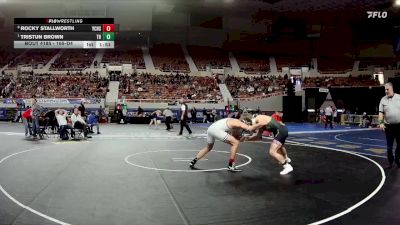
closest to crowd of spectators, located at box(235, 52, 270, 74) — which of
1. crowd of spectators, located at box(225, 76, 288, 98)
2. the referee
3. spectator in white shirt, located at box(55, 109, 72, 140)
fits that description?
crowd of spectators, located at box(225, 76, 288, 98)

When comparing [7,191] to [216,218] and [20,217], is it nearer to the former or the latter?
[20,217]

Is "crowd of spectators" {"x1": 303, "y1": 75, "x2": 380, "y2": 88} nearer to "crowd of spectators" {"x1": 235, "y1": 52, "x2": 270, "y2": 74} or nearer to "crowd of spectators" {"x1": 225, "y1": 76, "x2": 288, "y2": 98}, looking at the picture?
"crowd of spectators" {"x1": 225, "y1": 76, "x2": 288, "y2": 98}

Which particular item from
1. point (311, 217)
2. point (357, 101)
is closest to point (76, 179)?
point (311, 217)

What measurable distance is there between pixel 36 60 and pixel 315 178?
38381 millimetres

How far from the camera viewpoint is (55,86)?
3316cm

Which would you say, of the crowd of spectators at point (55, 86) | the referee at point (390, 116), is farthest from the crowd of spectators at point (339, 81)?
the referee at point (390, 116)

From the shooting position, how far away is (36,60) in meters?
39.6

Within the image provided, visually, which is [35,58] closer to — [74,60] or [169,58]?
[74,60]

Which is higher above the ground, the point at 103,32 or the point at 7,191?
the point at 103,32

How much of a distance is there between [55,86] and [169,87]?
988 cm

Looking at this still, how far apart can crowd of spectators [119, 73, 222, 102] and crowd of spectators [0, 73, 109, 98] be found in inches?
83.6
